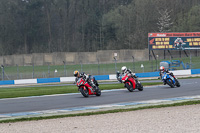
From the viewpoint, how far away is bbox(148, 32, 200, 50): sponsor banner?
49000mm

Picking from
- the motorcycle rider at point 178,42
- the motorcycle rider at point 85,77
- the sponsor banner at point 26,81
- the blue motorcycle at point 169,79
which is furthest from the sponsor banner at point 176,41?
the motorcycle rider at point 85,77

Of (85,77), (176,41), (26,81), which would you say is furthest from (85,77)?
(176,41)

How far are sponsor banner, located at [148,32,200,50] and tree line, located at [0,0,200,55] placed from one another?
23756 millimetres

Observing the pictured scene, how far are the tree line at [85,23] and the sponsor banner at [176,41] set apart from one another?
23756mm

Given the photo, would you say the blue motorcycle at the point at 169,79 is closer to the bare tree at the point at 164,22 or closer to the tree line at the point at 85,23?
the bare tree at the point at 164,22

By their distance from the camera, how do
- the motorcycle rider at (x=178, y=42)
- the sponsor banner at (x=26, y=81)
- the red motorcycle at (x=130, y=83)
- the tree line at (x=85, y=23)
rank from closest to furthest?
the red motorcycle at (x=130, y=83), the sponsor banner at (x=26, y=81), the motorcycle rider at (x=178, y=42), the tree line at (x=85, y=23)

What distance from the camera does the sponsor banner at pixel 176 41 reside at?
49000 millimetres

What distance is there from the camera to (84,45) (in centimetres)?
8575

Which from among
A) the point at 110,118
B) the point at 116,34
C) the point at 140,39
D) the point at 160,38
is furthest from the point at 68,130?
the point at 116,34

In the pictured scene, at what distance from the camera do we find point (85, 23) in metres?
87.0

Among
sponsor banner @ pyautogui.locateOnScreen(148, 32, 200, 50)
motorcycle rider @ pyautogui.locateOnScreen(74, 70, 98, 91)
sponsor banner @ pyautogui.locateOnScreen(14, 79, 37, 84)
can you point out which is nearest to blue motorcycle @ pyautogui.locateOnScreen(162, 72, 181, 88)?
motorcycle rider @ pyautogui.locateOnScreen(74, 70, 98, 91)

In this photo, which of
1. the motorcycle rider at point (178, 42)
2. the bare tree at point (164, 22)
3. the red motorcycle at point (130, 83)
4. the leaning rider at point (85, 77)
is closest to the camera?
the leaning rider at point (85, 77)

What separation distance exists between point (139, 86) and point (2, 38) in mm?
70311

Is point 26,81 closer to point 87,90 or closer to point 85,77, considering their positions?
point 87,90
